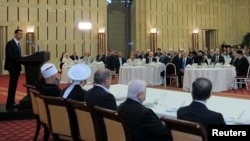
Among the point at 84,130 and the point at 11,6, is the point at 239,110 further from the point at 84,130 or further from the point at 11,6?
the point at 11,6

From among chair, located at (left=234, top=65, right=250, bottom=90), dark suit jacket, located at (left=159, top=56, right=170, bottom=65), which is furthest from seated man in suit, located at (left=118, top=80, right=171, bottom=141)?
dark suit jacket, located at (left=159, top=56, right=170, bottom=65)

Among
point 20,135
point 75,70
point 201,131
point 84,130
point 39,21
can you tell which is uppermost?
point 39,21

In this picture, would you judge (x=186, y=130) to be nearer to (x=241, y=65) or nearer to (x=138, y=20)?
(x=241, y=65)

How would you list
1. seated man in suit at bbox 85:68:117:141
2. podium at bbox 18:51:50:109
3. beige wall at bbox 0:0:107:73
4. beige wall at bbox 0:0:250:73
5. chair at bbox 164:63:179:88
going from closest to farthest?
seated man in suit at bbox 85:68:117:141 < podium at bbox 18:51:50:109 < chair at bbox 164:63:179:88 < beige wall at bbox 0:0:107:73 < beige wall at bbox 0:0:250:73

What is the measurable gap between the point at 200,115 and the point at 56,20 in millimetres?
17085

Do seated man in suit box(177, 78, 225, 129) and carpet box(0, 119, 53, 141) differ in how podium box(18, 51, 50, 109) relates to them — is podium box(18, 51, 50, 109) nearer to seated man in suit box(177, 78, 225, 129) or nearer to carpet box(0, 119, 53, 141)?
carpet box(0, 119, 53, 141)

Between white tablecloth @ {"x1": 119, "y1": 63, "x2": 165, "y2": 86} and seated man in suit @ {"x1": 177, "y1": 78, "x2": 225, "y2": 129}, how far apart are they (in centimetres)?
971

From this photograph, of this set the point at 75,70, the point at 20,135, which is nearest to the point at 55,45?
the point at 20,135

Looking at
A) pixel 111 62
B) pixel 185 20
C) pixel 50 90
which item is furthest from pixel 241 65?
pixel 185 20

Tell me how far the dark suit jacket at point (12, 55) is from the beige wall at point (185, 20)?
47.3 ft

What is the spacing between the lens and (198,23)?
Result: 23344 millimetres

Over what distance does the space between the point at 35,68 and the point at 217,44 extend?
19.1 meters

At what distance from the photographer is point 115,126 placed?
2.85 meters

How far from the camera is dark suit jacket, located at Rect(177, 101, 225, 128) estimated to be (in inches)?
105
